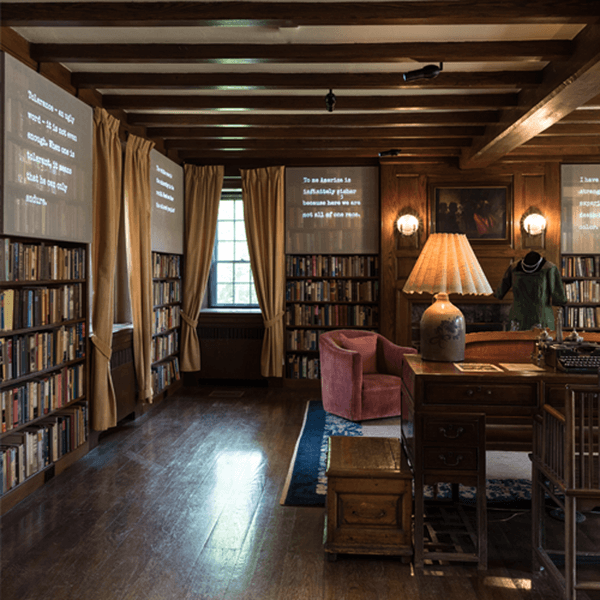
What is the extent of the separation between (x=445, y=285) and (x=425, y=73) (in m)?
2.01

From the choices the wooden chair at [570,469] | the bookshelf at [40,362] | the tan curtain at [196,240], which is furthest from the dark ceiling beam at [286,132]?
the wooden chair at [570,469]

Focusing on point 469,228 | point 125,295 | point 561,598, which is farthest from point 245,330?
point 561,598

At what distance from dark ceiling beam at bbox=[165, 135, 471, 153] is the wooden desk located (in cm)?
440

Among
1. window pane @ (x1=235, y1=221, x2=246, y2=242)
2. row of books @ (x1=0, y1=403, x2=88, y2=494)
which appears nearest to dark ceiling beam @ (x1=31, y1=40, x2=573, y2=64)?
row of books @ (x1=0, y1=403, x2=88, y2=494)

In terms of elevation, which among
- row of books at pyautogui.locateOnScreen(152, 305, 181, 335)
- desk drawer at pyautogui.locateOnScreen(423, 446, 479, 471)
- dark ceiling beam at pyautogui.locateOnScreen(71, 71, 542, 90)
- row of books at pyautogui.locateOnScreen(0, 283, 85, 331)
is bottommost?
desk drawer at pyautogui.locateOnScreen(423, 446, 479, 471)

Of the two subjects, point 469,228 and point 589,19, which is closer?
point 589,19

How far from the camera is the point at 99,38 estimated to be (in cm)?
394

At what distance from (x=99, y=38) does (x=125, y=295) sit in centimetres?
280

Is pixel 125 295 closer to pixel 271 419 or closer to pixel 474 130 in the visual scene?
pixel 271 419

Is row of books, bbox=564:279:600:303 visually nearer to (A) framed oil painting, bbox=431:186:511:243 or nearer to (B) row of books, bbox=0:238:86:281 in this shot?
(A) framed oil painting, bbox=431:186:511:243

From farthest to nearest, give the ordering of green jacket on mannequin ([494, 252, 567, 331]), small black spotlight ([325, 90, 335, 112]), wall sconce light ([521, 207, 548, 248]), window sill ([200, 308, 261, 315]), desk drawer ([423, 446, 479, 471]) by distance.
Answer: window sill ([200, 308, 261, 315]) → wall sconce light ([521, 207, 548, 248]) → green jacket on mannequin ([494, 252, 567, 331]) → small black spotlight ([325, 90, 335, 112]) → desk drawer ([423, 446, 479, 471])

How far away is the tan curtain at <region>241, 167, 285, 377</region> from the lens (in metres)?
7.36

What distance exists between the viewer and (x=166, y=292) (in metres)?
6.76

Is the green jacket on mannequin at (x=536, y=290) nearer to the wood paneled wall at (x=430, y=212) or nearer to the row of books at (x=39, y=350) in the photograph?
the wood paneled wall at (x=430, y=212)
